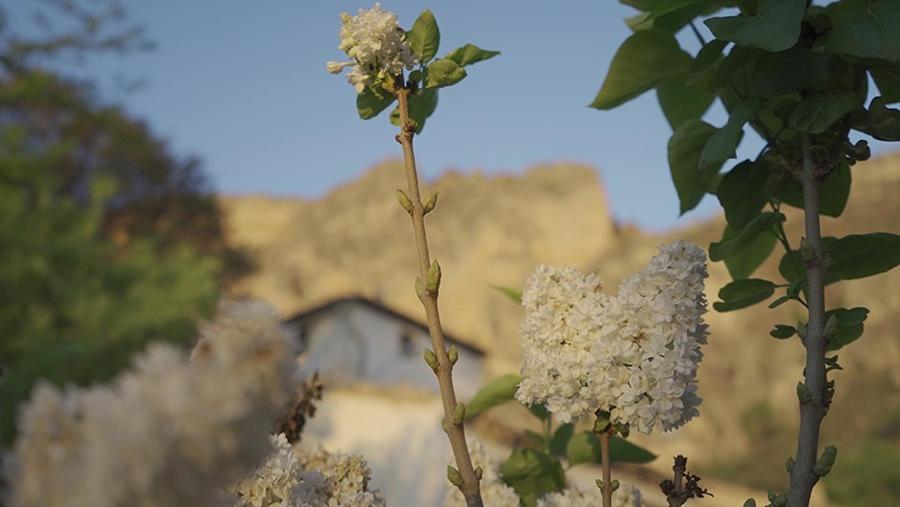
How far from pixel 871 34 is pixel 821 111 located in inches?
3.8

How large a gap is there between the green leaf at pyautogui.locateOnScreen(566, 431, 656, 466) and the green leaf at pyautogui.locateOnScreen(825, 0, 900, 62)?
0.55m

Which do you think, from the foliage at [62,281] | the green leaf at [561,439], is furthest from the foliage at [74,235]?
the green leaf at [561,439]

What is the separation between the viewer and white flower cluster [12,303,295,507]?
1.35 ft

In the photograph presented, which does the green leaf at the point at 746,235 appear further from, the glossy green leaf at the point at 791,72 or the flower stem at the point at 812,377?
the glossy green leaf at the point at 791,72

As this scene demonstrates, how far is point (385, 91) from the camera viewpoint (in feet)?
3.07

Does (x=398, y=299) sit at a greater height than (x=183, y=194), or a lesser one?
lesser

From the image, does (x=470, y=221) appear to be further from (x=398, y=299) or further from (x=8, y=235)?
(x=8, y=235)

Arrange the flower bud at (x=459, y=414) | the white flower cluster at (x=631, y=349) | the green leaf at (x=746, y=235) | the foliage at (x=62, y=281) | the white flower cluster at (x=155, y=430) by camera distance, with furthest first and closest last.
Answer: the foliage at (x=62, y=281) → the green leaf at (x=746, y=235) → the white flower cluster at (x=631, y=349) → the flower bud at (x=459, y=414) → the white flower cluster at (x=155, y=430)

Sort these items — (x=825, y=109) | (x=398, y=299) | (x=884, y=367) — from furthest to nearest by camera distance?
(x=398, y=299) → (x=884, y=367) → (x=825, y=109)

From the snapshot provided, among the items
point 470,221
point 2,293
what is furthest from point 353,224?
point 2,293

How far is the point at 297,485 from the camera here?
865 millimetres

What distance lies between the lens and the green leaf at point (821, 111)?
1.01 m

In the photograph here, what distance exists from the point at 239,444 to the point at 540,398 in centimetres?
49

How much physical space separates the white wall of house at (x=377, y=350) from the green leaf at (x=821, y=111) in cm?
1307
